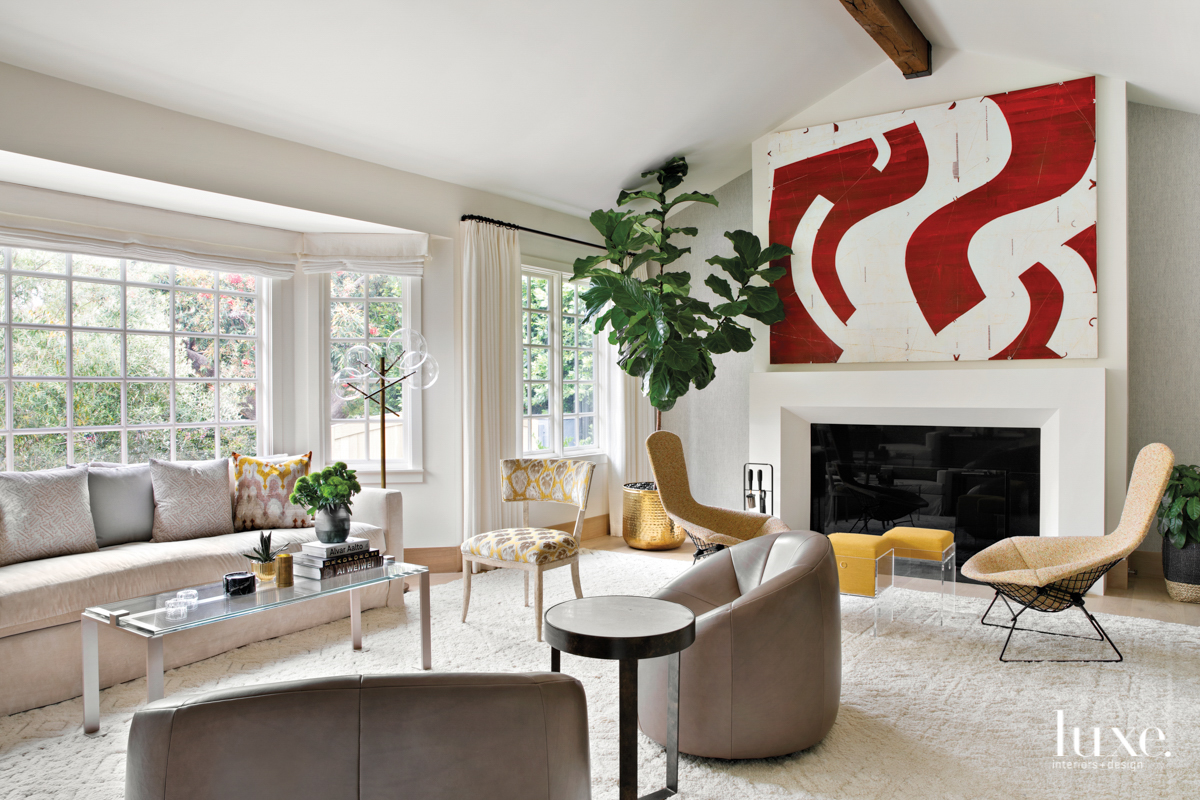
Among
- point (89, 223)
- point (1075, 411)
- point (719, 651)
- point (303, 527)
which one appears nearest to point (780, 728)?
point (719, 651)

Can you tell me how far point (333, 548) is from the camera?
10.2ft

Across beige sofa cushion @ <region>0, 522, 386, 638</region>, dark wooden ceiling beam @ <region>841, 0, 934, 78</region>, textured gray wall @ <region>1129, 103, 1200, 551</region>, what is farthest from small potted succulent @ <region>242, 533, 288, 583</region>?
textured gray wall @ <region>1129, 103, 1200, 551</region>

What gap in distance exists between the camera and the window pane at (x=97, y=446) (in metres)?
3.94

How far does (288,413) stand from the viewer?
4742mm

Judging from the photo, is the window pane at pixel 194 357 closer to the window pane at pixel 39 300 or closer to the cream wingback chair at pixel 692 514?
the window pane at pixel 39 300

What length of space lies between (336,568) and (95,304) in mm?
2218

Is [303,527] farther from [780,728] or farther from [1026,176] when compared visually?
[1026,176]

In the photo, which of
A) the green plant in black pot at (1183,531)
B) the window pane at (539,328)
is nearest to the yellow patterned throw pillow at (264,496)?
the window pane at (539,328)

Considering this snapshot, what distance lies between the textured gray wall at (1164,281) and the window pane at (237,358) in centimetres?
547

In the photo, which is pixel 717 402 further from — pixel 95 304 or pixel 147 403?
pixel 95 304

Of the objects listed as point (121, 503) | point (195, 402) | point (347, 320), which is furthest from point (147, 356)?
point (347, 320)

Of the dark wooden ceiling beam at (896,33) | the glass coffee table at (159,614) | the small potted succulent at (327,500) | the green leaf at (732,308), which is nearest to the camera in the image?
the glass coffee table at (159,614)

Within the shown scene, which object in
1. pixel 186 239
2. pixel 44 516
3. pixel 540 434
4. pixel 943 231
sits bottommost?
pixel 44 516

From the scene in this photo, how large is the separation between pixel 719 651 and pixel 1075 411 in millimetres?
3221
